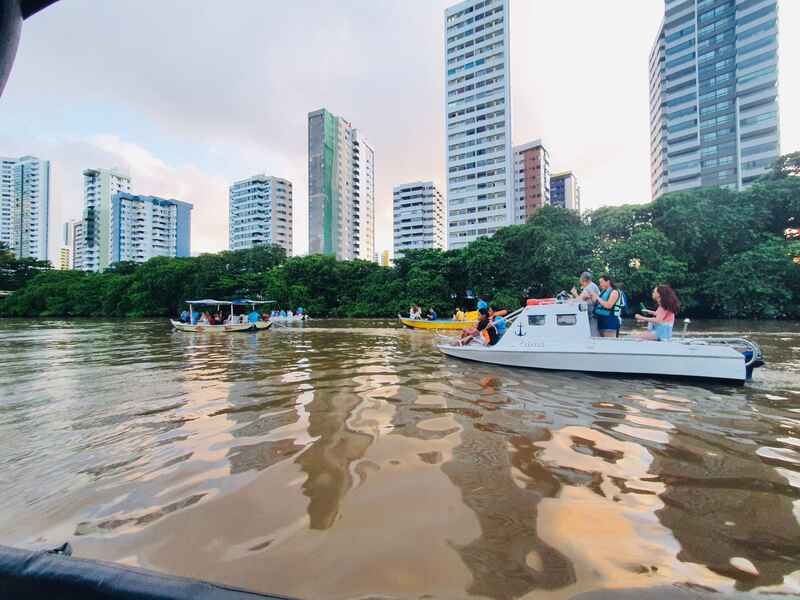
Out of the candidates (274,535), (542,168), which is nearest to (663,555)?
(274,535)

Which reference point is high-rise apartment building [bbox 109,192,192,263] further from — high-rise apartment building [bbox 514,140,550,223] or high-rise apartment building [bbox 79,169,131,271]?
high-rise apartment building [bbox 514,140,550,223]

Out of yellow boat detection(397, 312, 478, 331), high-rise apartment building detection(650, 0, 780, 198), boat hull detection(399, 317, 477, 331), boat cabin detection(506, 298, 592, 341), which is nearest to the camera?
boat cabin detection(506, 298, 592, 341)

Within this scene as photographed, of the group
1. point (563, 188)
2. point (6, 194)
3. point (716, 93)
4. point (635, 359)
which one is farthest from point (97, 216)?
point (716, 93)

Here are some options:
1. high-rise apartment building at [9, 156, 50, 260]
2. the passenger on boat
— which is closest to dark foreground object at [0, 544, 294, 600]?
the passenger on boat

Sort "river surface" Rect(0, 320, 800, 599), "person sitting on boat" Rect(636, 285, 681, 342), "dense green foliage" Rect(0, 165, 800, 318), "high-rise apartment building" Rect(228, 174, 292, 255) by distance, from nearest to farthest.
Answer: "river surface" Rect(0, 320, 800, 599), "person sitting on boat" Rect(636, 285, 681, 342), "dense green foliage" Rect(0, 165, 800, 318), "high-rise apartment building" Rect(228, 174, 292, 255)

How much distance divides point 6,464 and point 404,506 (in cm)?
404

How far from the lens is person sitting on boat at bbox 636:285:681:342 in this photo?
7.86 m

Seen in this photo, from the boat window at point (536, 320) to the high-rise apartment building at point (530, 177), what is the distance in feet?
259

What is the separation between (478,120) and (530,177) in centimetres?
2098

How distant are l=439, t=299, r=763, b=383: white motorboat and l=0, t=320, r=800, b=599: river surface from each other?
2.40ft

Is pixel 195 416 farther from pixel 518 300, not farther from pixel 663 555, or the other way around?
pixel 518 300

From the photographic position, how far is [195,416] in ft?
17.5

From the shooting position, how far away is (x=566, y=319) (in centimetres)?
877

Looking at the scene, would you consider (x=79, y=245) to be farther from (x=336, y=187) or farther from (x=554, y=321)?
(x=554, y=321)
